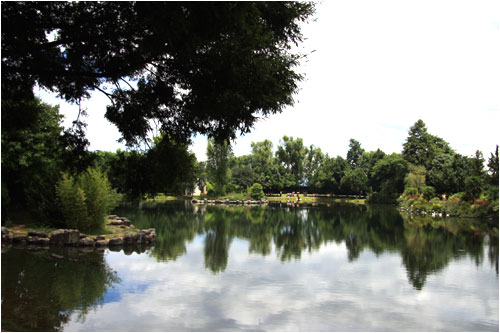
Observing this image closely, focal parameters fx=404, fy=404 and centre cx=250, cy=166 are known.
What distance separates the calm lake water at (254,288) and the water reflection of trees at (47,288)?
2cm

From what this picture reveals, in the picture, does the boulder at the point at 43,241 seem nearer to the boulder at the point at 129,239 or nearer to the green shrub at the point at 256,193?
the boulder at the point at 129,239

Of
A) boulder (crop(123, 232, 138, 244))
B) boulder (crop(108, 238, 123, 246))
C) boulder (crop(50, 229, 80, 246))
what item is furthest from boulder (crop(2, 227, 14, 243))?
boulder (crop(123, 232, 138, 244))

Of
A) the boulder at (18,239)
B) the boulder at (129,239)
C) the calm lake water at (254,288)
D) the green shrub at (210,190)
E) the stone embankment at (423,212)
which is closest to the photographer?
the calm lake water at (254,288)

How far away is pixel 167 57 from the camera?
5.03 metres

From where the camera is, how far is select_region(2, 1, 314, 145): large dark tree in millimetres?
3930

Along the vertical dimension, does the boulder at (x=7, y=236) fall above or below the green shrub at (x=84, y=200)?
below

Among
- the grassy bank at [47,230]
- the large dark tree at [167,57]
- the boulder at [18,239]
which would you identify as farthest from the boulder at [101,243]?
the large dark tree at [167,57]

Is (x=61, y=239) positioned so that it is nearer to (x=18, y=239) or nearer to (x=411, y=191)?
(x=18, y=239)

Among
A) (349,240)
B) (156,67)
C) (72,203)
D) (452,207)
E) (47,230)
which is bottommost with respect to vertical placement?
(349,240)

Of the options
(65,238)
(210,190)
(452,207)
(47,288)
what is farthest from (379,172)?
(47,288)

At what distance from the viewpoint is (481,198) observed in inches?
1075

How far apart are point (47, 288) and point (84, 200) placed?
6.12 meters

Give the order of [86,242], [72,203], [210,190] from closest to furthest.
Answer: [86,242] → [72,203] → [210,190]

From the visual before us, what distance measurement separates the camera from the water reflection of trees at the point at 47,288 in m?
6.05
